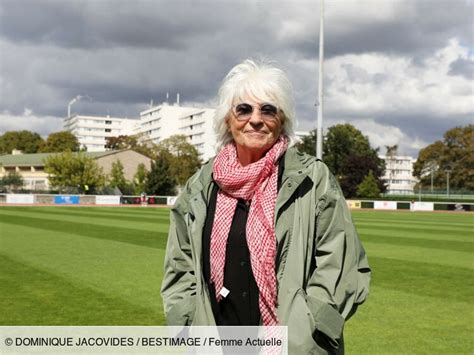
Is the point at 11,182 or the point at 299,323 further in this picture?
the point at 11,182

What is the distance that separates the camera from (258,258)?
9.03ft

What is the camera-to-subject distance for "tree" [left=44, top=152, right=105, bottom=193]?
247 ft

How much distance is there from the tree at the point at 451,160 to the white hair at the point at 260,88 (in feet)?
313

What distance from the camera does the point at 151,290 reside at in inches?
381

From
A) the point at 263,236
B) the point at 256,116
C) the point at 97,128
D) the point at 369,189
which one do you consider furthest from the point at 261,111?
→ the point at 97,128

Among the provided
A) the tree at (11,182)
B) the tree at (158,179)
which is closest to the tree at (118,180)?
the tree at (158,179)

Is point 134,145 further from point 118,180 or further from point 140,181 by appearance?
point 140,181

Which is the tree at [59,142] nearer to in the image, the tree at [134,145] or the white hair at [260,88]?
the tree at [134,145]

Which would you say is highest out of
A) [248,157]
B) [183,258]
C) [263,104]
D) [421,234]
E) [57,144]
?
[57,144]

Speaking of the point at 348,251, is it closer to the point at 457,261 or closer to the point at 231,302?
the point at 231,302

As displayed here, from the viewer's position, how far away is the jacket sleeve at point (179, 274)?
9.85 feet

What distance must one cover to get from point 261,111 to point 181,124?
131231mm

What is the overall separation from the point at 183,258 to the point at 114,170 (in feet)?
252

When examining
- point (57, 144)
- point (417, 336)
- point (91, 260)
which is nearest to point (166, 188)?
point (57, 144)
